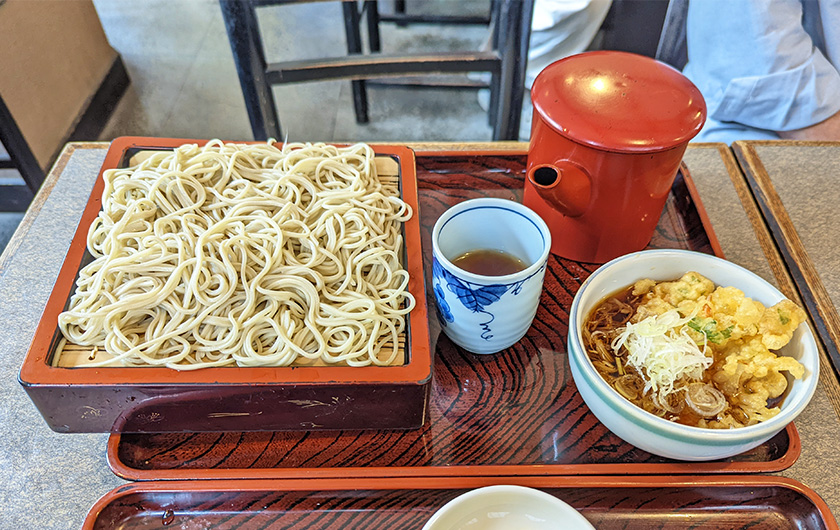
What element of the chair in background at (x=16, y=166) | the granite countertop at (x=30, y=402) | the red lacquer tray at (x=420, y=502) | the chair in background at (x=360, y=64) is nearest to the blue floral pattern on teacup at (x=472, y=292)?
the red lacquer tray at (x=420, y=502)

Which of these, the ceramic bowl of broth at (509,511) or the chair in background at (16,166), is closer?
the ceramic bowl of broth at (509,511)

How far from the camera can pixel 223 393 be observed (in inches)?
30.0

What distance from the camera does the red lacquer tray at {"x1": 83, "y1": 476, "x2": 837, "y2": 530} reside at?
762 millimetres

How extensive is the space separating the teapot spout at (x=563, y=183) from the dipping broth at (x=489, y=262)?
0.36ft

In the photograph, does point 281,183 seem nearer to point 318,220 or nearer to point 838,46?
point 318,220

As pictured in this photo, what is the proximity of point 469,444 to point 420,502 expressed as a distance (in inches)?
4.1

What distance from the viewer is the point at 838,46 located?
5.23ft

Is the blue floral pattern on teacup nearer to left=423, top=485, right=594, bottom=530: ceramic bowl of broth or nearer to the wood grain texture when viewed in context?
left=423, top=485, right=594, bottom=530: ceramic bowl of broth

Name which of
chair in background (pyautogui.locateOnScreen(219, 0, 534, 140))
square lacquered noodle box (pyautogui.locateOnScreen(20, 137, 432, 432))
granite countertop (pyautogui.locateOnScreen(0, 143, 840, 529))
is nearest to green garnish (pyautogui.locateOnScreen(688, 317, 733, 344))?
granite countertop (pyautogui.locateOnScreen(0, 143, 840, 529))

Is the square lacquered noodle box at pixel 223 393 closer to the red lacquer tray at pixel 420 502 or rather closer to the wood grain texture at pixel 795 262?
the red lacquer tray at pixel 420 502

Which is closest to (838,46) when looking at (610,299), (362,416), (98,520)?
(610,299)

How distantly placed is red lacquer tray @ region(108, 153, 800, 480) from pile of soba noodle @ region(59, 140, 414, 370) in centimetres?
12

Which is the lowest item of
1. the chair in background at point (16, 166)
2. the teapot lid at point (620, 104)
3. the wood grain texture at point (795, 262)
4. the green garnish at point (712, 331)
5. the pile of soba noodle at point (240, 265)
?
the chair in background at point (16, 166)

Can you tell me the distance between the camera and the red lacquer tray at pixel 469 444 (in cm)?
79
